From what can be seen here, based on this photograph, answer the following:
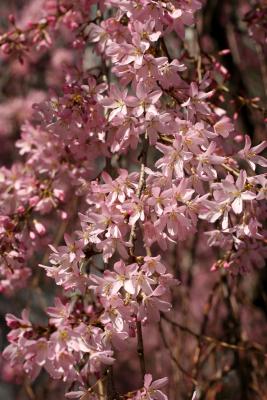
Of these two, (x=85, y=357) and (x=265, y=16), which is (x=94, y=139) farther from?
(x=265, y=16)

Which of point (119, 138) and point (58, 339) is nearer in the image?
point (58, 339)

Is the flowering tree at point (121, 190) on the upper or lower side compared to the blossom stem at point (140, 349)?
upper

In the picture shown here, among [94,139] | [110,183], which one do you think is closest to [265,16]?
[94,139]

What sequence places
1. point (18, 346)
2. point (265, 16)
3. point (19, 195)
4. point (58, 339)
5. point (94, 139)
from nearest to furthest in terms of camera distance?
point (58, 339), point (18, 346), point (94, 139), point (19, 195), point (265, 16)

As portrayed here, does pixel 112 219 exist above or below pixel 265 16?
above

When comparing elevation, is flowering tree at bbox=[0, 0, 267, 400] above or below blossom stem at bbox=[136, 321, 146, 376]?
above

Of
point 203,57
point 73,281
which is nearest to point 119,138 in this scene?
point 73,281

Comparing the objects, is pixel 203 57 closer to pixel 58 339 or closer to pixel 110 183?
pixel 110 183

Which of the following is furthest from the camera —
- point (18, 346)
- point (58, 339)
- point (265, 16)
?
point (265, 16)

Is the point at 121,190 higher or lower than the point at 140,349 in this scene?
higher

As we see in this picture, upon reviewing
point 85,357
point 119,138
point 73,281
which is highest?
point 119,138
